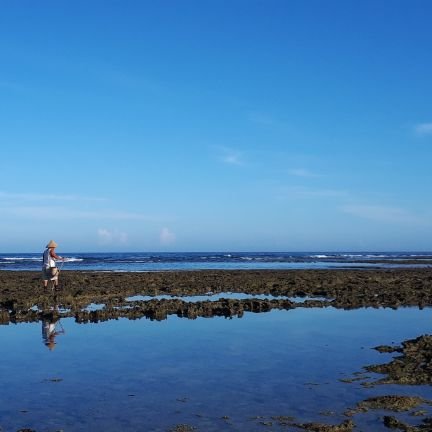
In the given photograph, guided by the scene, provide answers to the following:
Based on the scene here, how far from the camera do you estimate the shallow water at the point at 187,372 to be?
7.64 m

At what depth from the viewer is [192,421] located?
7.38 m

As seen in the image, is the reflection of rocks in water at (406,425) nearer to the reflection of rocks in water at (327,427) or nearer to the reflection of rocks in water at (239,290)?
the reflection of rocks in water at (327,427)

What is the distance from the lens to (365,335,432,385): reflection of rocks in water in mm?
9484

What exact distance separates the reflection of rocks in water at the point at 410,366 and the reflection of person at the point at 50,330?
7.18 m

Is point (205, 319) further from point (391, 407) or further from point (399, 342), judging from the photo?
point (391, 407)

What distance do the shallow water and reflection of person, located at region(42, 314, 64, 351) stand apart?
0.57ft

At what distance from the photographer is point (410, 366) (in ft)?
34.0

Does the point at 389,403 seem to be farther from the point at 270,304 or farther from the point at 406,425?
the point at 270,304

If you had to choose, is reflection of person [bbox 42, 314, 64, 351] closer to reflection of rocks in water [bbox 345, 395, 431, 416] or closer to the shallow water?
the shallow water

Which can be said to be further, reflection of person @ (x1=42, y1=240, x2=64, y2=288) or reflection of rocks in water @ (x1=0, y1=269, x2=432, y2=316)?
reflection of person @ (x1=42, y1=240, x2=64, y2=288)

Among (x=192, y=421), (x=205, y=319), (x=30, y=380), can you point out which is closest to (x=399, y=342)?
(x=205, y=319)

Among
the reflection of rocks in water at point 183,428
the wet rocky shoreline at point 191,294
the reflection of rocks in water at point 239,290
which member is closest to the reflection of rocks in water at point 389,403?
the reflection of rocks in water at point 183,428

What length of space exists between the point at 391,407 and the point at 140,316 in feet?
34.6

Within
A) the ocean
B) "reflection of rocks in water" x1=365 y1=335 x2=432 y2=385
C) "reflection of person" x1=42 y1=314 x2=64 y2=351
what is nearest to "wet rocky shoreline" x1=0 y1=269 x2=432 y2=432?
"reflection of rocks in water" x1=365 y1=335 x2=432 y2=385
